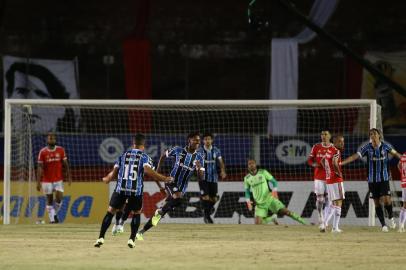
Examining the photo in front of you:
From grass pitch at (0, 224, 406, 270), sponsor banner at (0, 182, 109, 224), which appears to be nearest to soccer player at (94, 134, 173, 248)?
grass pitch at (0, 224, 406, 270)

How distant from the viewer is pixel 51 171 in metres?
22.3

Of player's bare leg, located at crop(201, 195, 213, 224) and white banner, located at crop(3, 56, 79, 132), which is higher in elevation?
white banner, located at crop(3, 56, 79, 132)

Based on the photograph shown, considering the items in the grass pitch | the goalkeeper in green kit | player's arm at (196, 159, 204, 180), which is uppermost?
player's arm at (196, 159, 204, 180)

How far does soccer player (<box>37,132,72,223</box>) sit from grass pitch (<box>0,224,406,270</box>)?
280cm

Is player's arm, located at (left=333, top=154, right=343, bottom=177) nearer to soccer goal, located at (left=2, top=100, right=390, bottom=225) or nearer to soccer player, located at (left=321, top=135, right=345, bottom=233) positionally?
soccer player, located at (left=321, top=135, right=345, bottom=233)

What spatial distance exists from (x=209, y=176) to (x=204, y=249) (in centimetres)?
775

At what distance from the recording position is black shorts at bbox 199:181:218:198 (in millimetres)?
22062

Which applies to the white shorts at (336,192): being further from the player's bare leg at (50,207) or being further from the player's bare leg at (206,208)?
the player's bare leg at (50,207)

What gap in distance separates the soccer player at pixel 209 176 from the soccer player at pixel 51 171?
126 inches

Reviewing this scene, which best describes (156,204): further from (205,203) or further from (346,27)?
(346,27)

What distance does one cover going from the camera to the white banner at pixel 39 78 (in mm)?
30562

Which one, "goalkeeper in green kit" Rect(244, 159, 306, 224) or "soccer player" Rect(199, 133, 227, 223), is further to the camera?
"soccer player" Rect(199, 133, 227, 223)

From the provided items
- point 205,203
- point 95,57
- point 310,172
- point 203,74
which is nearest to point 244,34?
point 203,74

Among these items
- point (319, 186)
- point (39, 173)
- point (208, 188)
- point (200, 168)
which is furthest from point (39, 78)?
point (200, 168)
